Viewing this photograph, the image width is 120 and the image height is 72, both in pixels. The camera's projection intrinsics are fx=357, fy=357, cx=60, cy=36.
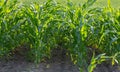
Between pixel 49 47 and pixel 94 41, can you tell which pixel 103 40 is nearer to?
pixel 94 41

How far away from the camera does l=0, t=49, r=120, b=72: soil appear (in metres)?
3.72

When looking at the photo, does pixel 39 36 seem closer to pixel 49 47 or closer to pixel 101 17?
pixel 49 47

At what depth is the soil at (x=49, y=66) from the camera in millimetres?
3723

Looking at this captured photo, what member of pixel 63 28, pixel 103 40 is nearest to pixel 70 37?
pixel 63 28

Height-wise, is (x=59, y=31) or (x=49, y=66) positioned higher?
(x=59, y=31)

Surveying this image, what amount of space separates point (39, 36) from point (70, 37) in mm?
339

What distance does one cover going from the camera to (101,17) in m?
4.05

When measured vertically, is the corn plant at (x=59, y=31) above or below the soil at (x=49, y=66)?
above

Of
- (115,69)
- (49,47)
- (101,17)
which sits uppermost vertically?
(101,17)

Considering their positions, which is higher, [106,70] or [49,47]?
[49,47]

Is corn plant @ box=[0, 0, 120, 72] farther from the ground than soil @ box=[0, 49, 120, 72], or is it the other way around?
corn plant @ box=[0, 0, 120, 72]

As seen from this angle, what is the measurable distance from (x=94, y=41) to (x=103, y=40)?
100 mm

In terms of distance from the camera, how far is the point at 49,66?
3.82m

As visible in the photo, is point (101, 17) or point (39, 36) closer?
point (39, 36)
